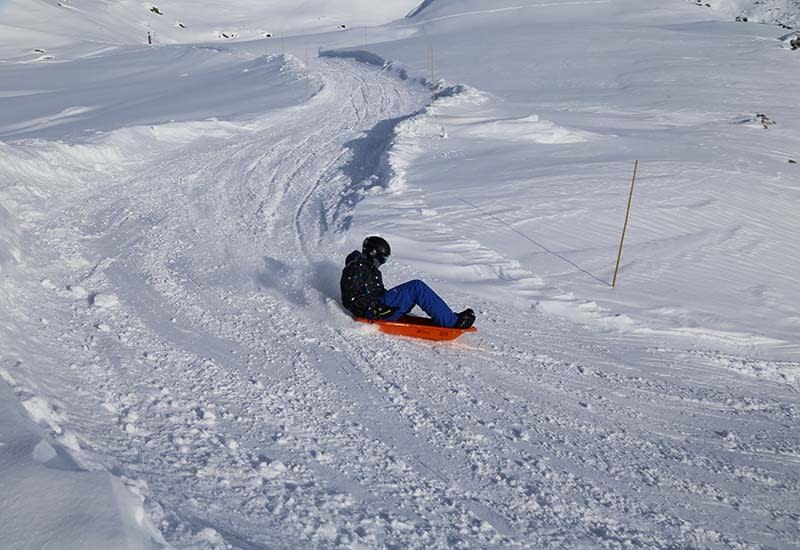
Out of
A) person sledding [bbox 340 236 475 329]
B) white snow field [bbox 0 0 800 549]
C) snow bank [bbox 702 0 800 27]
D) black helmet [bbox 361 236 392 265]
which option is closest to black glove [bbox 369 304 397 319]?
person sledding [bbox 340 236 475 329]

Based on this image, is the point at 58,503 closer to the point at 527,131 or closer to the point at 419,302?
the point at 419,302

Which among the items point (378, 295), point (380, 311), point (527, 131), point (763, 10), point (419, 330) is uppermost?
point (763, 10)

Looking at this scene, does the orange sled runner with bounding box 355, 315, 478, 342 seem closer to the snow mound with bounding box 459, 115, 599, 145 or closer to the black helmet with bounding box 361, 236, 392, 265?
the black helmet with bounding box 361, 236, 392, 265

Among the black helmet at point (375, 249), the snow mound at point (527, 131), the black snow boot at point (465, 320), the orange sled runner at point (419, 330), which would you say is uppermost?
the snow mound at point (527, 131)

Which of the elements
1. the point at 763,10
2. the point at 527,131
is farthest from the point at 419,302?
the point at 763,10

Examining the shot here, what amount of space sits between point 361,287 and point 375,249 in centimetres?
40

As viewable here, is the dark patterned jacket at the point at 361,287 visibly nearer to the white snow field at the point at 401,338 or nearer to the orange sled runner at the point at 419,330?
the orange sled runner at the point at 419,330

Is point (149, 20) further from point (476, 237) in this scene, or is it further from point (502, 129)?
point (476, 237)

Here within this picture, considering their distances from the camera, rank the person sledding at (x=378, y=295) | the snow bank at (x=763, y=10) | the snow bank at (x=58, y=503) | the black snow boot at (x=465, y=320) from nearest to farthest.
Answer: the snow bank at (x=58, y=503)
the black snow boot at (x=465, y=320)
the person sledding at (x=378, y=295)
the snow bank at (x=763, y=10)

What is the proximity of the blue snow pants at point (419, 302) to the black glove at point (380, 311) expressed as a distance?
5 cm

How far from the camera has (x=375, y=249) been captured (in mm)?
6340

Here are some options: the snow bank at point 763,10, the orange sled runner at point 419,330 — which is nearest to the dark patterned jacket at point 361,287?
the orange sled runner at point 419,330

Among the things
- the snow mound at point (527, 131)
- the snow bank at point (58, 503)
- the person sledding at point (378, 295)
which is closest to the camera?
the snow bank at point (58, 503)

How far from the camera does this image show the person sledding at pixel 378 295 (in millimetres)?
6246
